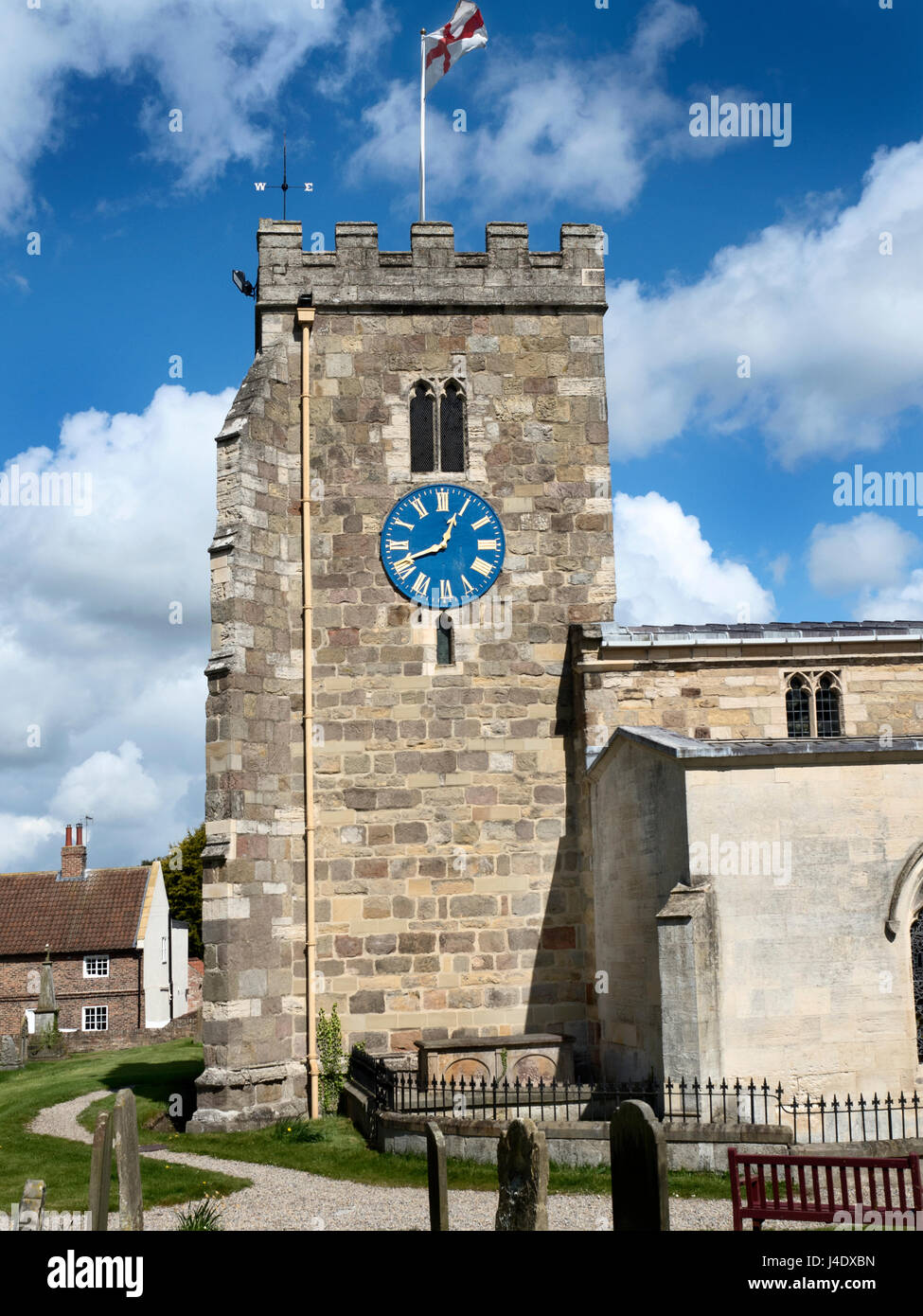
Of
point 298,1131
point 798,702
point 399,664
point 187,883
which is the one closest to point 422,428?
point 399,664

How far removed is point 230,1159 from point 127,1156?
5498 mm

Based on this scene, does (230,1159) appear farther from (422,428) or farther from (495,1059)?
(422,428)

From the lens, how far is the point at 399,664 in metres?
18.9

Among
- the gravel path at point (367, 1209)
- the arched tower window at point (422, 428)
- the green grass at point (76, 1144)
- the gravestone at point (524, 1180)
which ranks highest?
the arched tower window at point (422, 428)

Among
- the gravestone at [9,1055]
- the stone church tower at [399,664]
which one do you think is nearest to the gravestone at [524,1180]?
the stone church tower at [399,664]

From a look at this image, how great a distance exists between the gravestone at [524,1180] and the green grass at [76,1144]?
585cm

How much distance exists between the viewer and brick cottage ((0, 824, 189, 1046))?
46188 mm

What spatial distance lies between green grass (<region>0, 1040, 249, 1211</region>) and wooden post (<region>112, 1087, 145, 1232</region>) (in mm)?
2223

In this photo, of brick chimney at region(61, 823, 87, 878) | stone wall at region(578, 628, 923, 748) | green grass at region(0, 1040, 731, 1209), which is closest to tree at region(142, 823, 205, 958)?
brick chimney at region(61, 823, 87, 878)

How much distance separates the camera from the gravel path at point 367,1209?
35.7 feet

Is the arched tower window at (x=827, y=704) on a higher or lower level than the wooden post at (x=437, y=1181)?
higher

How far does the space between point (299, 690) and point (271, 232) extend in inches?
300

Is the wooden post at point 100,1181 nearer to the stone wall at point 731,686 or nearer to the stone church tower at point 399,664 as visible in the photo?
the stone church tower at point 399,664
